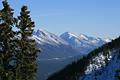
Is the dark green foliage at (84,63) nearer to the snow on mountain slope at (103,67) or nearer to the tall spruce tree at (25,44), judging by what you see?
the snow on mountain slope at (103,67)

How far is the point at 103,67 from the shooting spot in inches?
3081

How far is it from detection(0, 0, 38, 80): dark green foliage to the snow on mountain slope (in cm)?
1960

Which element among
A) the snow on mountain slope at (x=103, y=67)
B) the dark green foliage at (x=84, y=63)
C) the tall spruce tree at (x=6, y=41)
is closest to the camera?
the tall spruce tree at (x=6, y=41)

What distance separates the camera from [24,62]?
5094 centimetres

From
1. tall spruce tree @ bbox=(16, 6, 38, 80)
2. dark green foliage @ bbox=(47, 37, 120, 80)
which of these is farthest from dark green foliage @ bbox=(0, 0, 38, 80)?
dark green foliage @ bbox=(47, 37, 120, 80)

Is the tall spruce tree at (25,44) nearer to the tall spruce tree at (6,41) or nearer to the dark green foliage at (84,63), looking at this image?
the tall spruce tree at (6,41)

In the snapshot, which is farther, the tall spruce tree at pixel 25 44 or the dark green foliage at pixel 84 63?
the dark green foliage at pixel 84 63

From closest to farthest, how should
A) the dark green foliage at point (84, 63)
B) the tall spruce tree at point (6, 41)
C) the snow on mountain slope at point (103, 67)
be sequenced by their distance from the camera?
the tall spruce tree at point (6, 41)
the snow on mountain slope at point (103, 67)
the dark green foliage at point (84, 63)

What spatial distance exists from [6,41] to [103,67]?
32.7m

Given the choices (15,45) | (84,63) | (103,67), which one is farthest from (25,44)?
(84,63)

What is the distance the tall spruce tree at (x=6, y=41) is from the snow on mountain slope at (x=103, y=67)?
21.7m

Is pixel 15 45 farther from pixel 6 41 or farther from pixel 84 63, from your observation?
pixel 84 63

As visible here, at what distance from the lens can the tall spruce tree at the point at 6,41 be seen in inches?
1924

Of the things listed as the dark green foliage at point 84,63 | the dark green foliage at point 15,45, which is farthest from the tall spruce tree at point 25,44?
the dark green foliage at point 84,63
